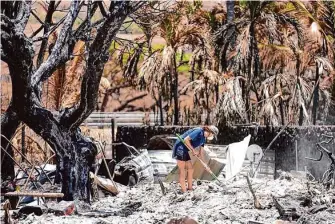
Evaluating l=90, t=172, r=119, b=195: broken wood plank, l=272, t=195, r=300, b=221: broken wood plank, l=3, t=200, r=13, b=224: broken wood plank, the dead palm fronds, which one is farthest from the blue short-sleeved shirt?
l=3, t=200, r=13, b=224: broken wood plank

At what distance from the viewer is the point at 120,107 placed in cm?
3759

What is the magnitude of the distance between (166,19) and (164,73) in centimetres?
150

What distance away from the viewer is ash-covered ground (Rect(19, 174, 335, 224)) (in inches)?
457

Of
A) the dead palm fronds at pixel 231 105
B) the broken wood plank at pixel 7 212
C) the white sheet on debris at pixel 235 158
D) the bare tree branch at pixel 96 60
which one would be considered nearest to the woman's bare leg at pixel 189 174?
the white sheet on debris at pixel 235 158

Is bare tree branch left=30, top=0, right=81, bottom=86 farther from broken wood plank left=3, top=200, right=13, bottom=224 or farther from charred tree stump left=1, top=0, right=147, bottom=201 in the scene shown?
broken wood plank left=3, top=200, right=13, bottom=224

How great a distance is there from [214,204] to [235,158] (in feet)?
10.3

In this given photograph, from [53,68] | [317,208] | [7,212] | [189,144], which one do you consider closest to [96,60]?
[53,68]

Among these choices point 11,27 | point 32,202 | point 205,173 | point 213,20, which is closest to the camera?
point 11,27

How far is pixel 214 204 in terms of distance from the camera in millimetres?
13000

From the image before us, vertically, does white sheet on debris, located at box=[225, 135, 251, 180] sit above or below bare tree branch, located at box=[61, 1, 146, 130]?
below

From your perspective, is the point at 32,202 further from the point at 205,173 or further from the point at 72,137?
the point at 205,173

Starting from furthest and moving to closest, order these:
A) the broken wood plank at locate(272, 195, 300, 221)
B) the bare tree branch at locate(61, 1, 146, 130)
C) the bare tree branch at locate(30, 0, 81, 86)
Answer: the bare tree branch at locate(30, 0, 81, 86) < the bare tree branch at locate(61, 1, 146, 130) < the broken wood plank at locate(272, 195, 300, 221)

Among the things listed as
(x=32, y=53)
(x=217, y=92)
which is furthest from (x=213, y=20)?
(x=32, y=53)

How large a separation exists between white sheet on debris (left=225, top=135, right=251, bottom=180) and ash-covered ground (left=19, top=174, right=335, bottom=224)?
0.53 m
